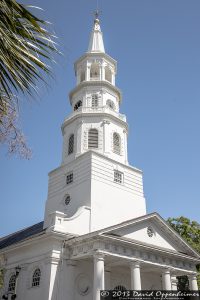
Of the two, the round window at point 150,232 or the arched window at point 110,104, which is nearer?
the round window at point 150,232

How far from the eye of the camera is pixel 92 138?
1121 inches

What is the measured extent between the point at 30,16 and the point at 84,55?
30.0 metres

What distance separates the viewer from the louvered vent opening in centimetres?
2809

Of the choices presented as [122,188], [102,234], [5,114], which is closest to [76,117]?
[122,188]

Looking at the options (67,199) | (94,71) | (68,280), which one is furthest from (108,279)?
(94,71)

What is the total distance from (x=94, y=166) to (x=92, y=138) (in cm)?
361

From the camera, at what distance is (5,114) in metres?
5.80

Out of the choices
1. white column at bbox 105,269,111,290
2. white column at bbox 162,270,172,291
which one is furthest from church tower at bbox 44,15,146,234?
white column at bbox 162,270,172,291

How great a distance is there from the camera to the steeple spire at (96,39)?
35531 mm

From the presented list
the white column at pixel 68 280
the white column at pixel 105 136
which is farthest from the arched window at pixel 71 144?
the white column at pixel 68 280

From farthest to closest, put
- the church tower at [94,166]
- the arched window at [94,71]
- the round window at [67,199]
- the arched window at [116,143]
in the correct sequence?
the arched window at [94,71]
the arched window at [116,143]
the round window at [67,199]
the church tower at [94,166]

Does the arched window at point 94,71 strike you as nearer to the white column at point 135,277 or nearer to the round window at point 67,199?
the round window at point 67,199

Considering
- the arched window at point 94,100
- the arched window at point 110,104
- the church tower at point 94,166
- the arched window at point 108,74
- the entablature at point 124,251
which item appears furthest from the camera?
the arched window at point 108,74

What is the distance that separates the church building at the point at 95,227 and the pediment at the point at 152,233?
7cm
